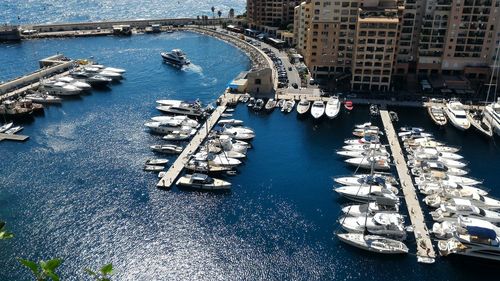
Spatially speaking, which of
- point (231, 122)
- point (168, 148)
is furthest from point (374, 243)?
point (231, 122)

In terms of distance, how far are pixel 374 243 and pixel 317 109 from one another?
5191 cm

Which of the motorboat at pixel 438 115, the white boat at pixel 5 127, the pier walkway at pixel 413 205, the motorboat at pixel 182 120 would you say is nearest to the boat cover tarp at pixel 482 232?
the pier walkway at pixel 413 205

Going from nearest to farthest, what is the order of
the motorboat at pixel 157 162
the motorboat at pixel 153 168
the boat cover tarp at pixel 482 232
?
the boat cover tarp at pixel 482 232 < the motorboat at pixel 153 168 < the motorboat at pixel 157 162

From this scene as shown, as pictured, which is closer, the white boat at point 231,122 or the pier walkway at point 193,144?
the pier walkway at point 193,144

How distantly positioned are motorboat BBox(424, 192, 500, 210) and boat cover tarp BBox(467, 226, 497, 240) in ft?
33.3

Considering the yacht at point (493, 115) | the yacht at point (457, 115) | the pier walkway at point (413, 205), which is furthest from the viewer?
the yacht at point (457, 115)

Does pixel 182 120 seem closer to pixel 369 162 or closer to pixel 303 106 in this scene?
pixel 303 106

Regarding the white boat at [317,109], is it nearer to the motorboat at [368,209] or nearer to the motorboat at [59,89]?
the motorboat at [368,209]

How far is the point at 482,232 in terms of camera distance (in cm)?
6481

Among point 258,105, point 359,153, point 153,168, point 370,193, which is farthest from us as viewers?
point 258,105

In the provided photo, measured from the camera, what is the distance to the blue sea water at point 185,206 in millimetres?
63906

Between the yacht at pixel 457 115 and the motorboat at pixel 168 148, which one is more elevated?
the yacht at pixel 457 115

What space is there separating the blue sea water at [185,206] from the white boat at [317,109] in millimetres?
2145

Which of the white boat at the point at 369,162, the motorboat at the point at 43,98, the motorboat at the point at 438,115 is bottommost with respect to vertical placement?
the white boat at the point at 369,162
